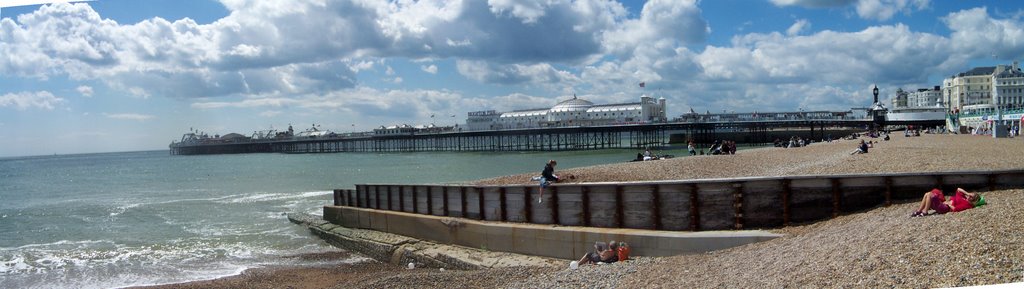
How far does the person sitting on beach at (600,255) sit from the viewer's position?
11359 mm

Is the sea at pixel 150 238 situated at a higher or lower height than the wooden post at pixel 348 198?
lower

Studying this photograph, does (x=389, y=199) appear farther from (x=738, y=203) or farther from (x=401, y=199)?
(x=738, y=203)

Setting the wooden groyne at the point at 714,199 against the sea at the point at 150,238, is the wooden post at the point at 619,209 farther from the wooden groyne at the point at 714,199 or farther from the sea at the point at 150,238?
the sea at the point at 150,238

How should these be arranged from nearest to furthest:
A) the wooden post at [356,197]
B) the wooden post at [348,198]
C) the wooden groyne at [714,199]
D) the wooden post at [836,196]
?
1. the wooden groyne at [714,199]
2. the wooden post at [836,196]
3. the wooden post at [356,197]
4. the wooden post at [348,198]

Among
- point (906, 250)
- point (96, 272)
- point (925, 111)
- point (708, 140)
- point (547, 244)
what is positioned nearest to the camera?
point (906, 250)

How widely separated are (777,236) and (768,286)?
142 inches

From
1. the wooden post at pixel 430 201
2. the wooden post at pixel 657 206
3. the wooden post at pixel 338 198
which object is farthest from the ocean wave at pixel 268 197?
the wooden post at pixel 657 206

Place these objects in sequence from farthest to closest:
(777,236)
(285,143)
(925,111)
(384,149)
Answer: (285,143) < (384,149) < (925,111) < (777,236)

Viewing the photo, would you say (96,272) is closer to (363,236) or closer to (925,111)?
(363,236)

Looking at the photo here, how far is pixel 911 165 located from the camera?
1772 centimetres

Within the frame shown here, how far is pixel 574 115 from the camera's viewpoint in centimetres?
13612

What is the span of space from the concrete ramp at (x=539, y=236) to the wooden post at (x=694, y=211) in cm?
32

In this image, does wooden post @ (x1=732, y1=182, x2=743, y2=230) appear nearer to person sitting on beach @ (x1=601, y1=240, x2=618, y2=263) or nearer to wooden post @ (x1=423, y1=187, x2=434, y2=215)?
person sitting on beach @ (x1=601, y1=240, x2=618, y2=263)

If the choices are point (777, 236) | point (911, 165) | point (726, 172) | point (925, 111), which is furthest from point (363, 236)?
point (925, 111)
